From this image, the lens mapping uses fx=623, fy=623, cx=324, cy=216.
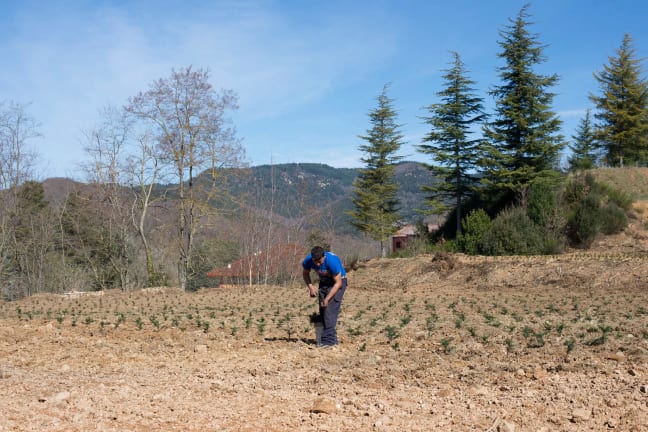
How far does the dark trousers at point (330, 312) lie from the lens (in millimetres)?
9180

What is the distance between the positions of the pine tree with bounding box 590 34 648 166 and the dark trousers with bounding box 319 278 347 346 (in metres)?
37.7

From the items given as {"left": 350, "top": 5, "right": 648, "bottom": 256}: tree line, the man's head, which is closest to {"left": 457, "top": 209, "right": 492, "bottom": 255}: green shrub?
{"left": 350, "top": 5, "right": 648, "bottom": 256}: tree line

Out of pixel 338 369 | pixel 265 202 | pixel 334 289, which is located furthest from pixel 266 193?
pixel 338 369

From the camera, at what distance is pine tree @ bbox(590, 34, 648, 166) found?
41.3m

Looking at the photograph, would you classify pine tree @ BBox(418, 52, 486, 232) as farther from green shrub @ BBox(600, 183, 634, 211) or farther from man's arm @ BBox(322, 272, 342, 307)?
man's arm @ BBox(322, 272, 342, 307)

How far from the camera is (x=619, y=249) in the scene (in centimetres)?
2691

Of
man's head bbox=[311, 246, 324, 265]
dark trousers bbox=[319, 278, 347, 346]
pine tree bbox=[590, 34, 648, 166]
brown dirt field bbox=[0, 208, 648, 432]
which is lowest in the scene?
brown dirt field bbox=[0, 208, 648, 432]

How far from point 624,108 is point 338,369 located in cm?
4025

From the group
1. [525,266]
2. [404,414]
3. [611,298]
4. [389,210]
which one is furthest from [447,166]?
[404,414]

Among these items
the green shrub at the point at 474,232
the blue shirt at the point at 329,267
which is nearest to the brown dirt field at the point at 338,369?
the blue shirt at the point at 329,267

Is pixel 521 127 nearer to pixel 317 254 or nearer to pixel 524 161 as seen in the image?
pixel 524 161

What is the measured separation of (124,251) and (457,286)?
18.0m

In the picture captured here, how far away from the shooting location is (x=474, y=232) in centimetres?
3031

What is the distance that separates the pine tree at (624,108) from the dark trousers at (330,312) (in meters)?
37.7
